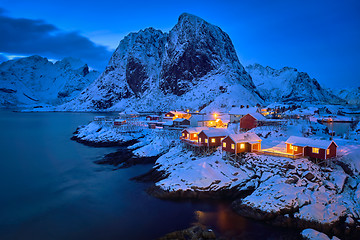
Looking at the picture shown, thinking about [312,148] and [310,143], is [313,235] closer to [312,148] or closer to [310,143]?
[312,148]

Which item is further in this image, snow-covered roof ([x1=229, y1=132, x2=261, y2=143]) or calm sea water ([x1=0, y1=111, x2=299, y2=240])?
Answer: snow-covered roof ([x1=229, y1=132, x2=261, y2=143])

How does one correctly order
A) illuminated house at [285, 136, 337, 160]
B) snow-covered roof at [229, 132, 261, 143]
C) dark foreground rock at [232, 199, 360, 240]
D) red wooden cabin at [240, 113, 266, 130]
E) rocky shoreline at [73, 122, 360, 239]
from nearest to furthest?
1. dark foreground rock at [232, 199, 360, 240]
2. rocky shoreline at [73, 122, 360, 239]
3. illuminated house at [285, 136, 337, 160]
4. snow-covered roof at [229, 132, 261, 143]
5. red wooden cabin at [240, 113, 266, 130]

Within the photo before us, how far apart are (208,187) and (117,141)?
127 feet

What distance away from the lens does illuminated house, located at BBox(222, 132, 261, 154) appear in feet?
Answer: 104

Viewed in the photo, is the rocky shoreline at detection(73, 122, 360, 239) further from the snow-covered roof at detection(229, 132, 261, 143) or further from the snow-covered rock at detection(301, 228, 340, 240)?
the snow-covered roof at detection(229, 132, 261, 143)

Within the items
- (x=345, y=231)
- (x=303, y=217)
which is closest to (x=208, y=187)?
(x=303, y=217)

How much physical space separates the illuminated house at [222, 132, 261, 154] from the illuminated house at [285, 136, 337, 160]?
454cm

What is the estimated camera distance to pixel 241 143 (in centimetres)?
3192

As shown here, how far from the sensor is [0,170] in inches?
1619

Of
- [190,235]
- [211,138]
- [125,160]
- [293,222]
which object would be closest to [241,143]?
[211,138]

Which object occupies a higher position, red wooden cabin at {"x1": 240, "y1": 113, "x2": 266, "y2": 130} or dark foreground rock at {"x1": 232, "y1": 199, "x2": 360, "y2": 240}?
red wooden cabin at {"x1": 240, "y1": 113, "x2": 266, "y2": 130}

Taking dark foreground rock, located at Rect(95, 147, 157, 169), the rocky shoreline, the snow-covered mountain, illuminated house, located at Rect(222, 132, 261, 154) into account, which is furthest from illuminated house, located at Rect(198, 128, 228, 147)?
the snow-covered mountain

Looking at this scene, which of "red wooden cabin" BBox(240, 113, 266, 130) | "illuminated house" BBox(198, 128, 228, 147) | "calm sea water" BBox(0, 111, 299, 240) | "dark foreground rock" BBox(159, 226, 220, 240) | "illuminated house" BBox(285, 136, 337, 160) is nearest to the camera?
"dark foreground rock" BBox(159, 226, 220, 240)

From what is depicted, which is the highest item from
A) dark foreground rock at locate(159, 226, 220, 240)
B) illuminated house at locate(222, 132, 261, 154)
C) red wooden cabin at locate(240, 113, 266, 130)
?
red wooden cabin at locate(240, 113, 266, 130)
